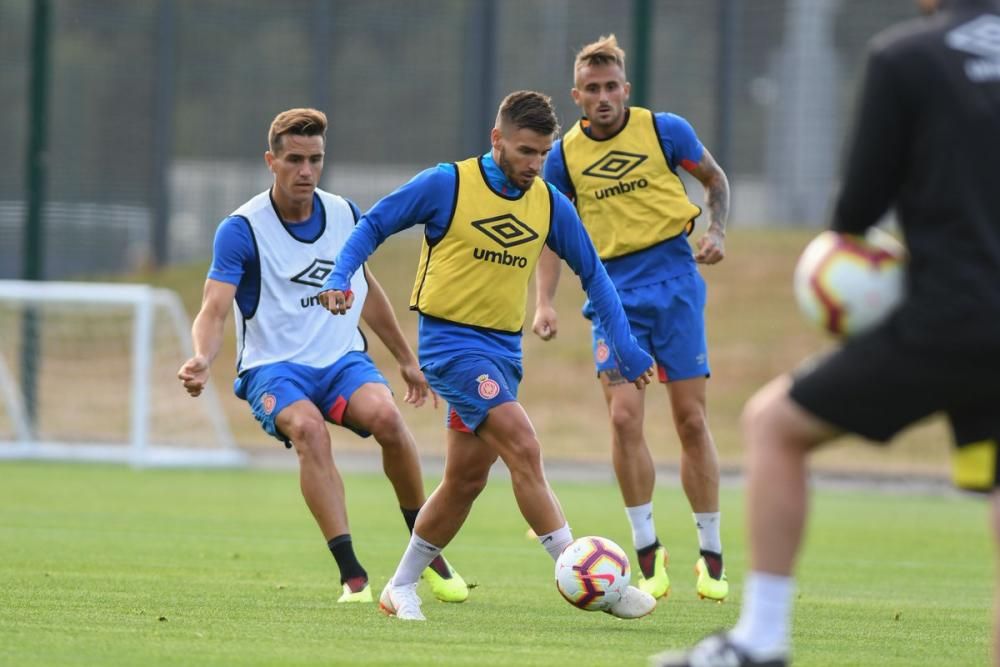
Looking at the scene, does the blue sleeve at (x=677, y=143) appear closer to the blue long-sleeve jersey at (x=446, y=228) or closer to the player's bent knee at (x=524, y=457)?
the blue long-sleeve jersey at (x=446, y=228)

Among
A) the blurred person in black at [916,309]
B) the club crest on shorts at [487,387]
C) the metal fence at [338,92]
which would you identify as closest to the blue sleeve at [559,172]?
the club crest on shorts at [487,387]

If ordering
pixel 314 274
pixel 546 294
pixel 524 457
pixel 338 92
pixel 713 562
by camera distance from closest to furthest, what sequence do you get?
1. pixel 524 457
2. pixel 314 274
3. pixel 713 562
4. pixel 546 294
5. pixel 338 92

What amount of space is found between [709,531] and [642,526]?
0.34 m

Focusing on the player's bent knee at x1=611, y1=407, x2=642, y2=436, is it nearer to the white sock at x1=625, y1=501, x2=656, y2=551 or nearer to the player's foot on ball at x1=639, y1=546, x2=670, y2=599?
the white sock at x1=625, y1=501, x2=656, y2=551

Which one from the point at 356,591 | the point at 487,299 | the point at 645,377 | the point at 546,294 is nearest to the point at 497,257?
the point at 487,299

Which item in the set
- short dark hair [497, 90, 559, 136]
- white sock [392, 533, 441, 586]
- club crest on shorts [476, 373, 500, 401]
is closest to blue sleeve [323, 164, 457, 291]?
short dark hair [497, 90, 559, 136]

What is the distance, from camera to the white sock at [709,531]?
8094 mm

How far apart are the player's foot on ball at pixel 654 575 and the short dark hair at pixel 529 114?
93.8 inches

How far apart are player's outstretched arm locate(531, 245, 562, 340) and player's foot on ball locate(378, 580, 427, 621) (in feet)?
4.58

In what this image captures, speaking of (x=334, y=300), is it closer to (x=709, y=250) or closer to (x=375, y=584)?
(x=375, y=584)

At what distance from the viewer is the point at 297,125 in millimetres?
7586

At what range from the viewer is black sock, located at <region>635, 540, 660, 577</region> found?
8023mm

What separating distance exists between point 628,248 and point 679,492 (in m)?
7.76

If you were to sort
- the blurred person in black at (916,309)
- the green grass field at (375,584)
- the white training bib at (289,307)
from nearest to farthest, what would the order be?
the blurred person in black at (916,309) → the green grass field at (375,584) → the white training bib at (289,307)
